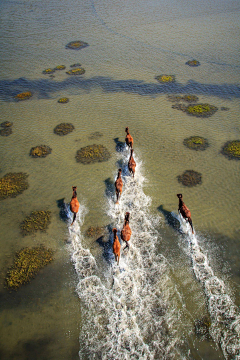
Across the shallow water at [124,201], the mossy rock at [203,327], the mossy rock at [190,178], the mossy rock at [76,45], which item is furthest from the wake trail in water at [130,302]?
the mossy rock at [76,45]

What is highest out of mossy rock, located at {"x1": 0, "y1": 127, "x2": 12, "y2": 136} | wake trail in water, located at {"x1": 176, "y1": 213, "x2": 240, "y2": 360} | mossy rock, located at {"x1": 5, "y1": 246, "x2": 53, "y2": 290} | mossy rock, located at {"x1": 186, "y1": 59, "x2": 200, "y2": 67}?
mossy rock, located at {"x1": 186, "y1": 59, "x2": 200, "y2": 67}

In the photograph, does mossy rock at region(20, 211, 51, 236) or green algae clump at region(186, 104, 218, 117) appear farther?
green algae clump at region(186, 104, 218, 117)

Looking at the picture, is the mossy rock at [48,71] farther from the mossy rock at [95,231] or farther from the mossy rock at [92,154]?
the mossy rock at [95,231]

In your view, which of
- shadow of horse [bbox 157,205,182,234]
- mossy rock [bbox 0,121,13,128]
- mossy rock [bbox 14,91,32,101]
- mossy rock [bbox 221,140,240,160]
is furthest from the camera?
mossy rock [bbox 14,91,32,101]

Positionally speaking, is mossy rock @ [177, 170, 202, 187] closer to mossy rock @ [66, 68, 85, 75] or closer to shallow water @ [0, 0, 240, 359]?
shallow water @ [0, 0, 240, 359]

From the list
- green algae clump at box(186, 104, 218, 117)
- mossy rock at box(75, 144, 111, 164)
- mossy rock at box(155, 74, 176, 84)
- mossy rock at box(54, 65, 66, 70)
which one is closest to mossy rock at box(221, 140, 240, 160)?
green algae clump at box(186, 104, 218, 117)

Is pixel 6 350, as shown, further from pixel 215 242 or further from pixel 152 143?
pixel 152 143

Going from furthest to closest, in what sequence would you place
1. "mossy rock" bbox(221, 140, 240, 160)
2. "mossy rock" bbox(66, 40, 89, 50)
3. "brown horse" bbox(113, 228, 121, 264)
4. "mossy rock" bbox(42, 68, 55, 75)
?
"mossy rock" bbox(66, 40, 89, 50) → "mossy rock" bbox(42, 68, 55, 75) → "mossy rock" bbox(221, 140, 240, 160) → "brown horse" bbox(113, 228, 121, 264)
